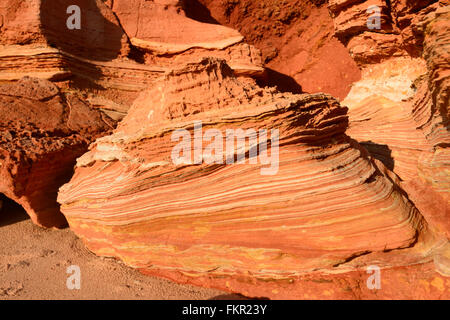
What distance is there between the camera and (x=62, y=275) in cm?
231

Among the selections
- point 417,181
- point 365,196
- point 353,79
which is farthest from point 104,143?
point 353,79

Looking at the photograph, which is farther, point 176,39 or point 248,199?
point 176,39

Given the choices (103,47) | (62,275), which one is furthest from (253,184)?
(103,47)

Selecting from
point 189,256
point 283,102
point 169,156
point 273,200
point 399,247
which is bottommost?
point 189,256

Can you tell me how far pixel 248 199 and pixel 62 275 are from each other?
1.56 m

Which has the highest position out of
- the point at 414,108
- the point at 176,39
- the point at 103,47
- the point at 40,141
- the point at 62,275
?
the point at 176,39

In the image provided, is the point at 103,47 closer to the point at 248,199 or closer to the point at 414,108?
the point at 248,199

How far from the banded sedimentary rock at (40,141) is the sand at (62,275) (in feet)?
1.05

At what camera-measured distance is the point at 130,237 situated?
2340 millimetres

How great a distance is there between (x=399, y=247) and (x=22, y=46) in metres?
5.60

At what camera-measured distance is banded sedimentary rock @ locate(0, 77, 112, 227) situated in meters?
2.76

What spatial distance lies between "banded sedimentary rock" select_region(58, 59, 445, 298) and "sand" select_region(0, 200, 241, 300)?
0.12 meters

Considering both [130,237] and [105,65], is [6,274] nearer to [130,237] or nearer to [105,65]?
[130,237]

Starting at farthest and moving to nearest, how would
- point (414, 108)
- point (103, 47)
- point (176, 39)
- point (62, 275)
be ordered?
point (176, 39) < point (103, 47) < point (414, 108) < point (62, 275)
